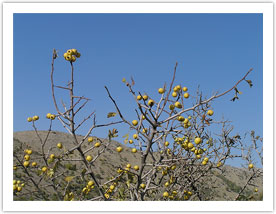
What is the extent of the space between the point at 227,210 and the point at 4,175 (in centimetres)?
293

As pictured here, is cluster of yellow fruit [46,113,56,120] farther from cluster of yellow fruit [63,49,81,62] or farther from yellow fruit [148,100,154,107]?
yellow fruit [148,100,154,107]

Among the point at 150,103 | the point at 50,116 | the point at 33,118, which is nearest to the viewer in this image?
the point at 150,103

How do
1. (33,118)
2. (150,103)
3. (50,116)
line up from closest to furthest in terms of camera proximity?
(150,103)
(50,116)
(33,118)

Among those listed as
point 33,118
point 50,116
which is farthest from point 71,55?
point 33,118

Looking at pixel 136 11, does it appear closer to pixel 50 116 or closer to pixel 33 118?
pixel 50 116

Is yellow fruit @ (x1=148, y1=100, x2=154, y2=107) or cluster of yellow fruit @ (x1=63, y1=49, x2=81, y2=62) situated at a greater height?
cluster of yellow fruit @ (x1=63, y1=49, x2=81, y2=62)

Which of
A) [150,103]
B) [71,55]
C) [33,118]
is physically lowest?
[33,118]

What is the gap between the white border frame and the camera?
3.36 m

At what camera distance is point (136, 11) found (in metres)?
4.20

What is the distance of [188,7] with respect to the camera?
13.9 ft

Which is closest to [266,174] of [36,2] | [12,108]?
[12,108]

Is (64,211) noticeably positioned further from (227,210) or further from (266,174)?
(266,174)

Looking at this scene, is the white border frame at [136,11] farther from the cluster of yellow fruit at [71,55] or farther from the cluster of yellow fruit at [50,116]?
the cluster of yellow fruit at [71,55]

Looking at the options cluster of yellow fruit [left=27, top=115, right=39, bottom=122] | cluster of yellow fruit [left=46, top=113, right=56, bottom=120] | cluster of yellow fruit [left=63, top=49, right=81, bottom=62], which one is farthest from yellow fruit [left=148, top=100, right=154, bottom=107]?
cluster of yellow fruit [left=27, top=115, right=39, bottom=122]
